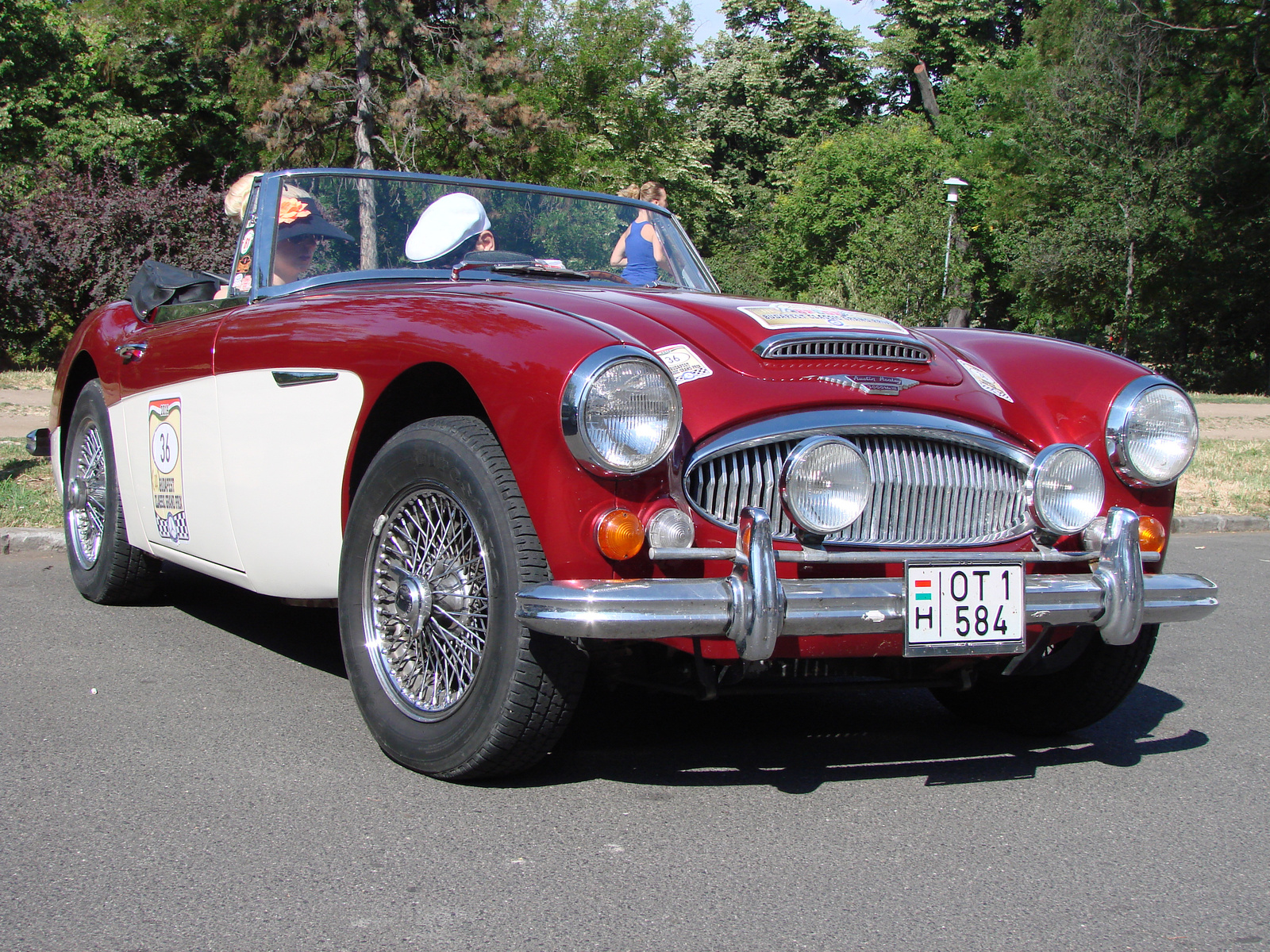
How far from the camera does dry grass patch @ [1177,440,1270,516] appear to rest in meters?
9.26

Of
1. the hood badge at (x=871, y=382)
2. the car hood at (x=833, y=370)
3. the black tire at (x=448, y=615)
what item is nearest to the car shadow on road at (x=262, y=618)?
the black tire at (x=448, y=615)

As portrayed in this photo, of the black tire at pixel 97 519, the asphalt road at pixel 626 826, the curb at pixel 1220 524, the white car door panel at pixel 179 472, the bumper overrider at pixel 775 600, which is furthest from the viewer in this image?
the curb at pixel 1220 524

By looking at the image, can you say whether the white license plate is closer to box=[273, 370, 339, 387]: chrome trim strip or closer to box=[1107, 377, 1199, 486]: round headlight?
box=[1107, 377, 1199, 486]: round headlight

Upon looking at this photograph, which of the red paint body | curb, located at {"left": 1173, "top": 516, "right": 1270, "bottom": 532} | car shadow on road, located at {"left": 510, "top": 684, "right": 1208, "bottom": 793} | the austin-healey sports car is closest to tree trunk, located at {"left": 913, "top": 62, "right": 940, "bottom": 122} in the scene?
curb, located at {"left": 1173, "top": 516, "right": 1270, "bottom": 532}

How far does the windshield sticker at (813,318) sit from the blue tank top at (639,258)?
3.13ft

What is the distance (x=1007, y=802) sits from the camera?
293 cm

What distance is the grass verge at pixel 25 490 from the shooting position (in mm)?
6867

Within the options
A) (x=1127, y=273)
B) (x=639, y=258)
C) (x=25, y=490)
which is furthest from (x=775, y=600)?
(x=1127, y=273)

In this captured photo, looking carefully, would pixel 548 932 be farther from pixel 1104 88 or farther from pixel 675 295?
pixel 1104 88

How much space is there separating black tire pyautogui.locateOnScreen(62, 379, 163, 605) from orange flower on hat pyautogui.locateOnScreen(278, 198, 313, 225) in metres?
1.27

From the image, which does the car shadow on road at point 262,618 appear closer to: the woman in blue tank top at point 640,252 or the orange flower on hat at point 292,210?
the orange flower on hat at point 292,210

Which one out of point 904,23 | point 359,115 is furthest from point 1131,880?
point 904,23

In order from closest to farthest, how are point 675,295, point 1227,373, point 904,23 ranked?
point 675,295 → point 1227,373 → point 904,23

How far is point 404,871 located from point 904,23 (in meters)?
49.5
